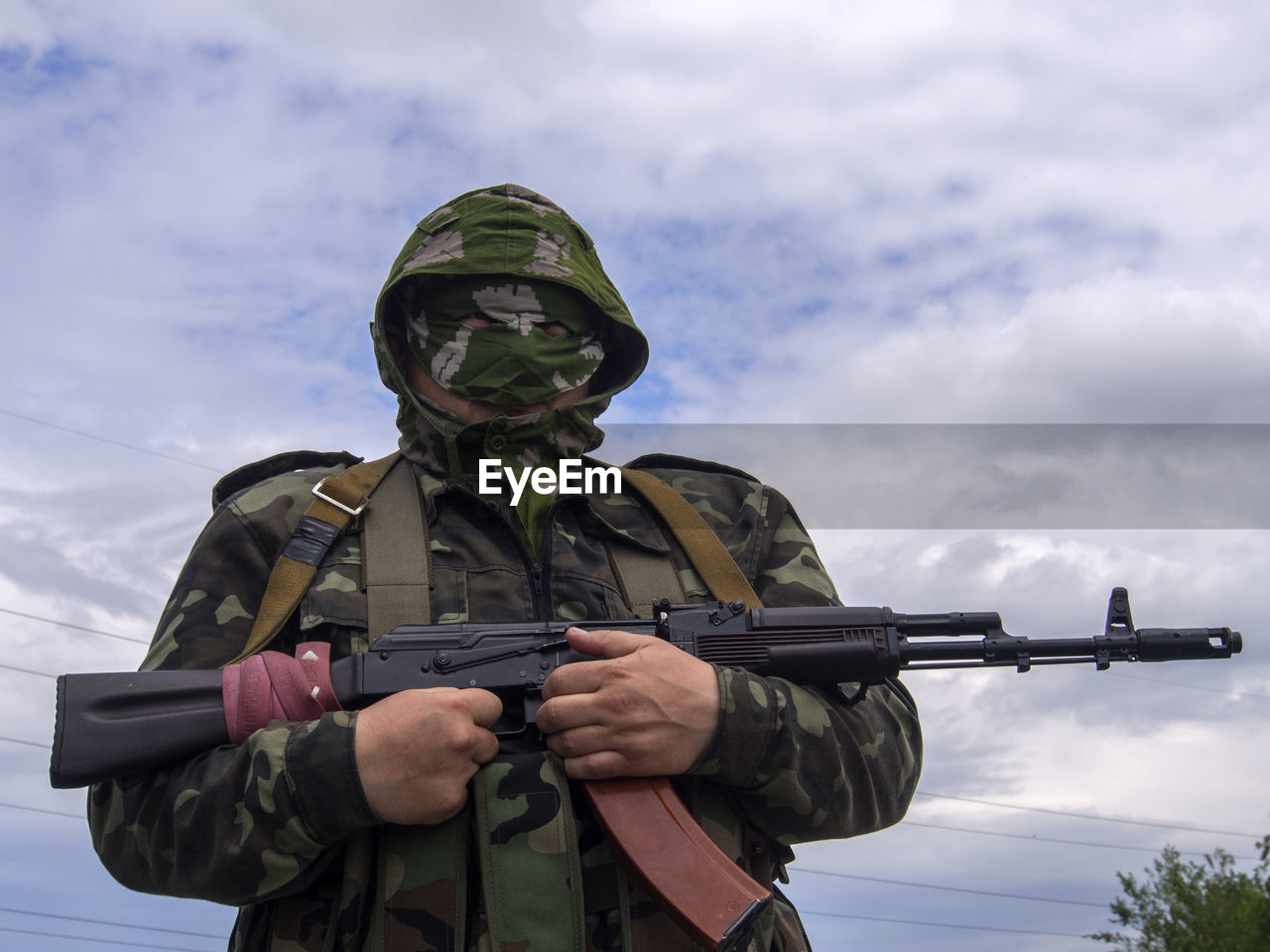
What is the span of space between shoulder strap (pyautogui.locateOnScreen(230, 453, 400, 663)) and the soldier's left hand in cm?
91

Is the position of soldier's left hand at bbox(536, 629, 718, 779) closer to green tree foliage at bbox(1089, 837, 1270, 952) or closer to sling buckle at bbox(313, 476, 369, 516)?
sling buckle at bbox(313, 476, 369, 516)

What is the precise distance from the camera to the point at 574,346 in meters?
4.36

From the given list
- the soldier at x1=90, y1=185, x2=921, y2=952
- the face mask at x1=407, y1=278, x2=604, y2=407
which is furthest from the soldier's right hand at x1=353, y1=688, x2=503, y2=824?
the face mask at x1=407, y1=278, x2=604, y2=407

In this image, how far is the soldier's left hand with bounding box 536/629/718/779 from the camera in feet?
11.1

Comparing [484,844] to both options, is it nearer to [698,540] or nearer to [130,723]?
[130,723]

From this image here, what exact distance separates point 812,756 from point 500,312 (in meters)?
1.90

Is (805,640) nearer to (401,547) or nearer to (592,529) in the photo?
(592,529)

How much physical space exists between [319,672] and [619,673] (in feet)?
3.02

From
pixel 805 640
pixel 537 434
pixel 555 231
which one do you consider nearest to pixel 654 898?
pixel 805 640

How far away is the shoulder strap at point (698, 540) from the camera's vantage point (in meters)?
4.08

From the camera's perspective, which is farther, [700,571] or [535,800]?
[700,571]

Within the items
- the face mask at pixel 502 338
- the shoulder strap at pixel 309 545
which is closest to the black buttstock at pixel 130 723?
the shoulder strap at pixel 309 545

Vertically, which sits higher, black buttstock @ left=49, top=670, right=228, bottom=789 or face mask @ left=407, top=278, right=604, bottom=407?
face mask @ left=407, top=278, right=604, bottom=407

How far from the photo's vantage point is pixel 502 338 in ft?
13.9
